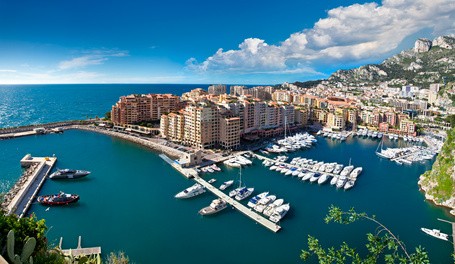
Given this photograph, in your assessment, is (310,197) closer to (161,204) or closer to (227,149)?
(161,204)

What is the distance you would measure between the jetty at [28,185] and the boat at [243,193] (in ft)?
58.5

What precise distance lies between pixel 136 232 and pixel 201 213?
5.45 m

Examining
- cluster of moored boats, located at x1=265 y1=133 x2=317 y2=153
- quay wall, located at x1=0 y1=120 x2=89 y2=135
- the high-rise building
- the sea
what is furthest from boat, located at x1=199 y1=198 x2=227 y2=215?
the high-rise building

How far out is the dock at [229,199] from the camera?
74.1 ft

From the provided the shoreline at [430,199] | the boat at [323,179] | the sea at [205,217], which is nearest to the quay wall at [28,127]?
the sea at [205,217]

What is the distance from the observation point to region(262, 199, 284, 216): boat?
24.4 meters

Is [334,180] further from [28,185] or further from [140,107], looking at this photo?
[140,107]

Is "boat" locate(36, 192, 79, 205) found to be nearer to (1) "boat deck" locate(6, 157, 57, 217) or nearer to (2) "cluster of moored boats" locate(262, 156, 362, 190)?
(1) "boat deck" locate(6, 157, 57, 217)

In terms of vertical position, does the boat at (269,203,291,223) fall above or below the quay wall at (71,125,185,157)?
below

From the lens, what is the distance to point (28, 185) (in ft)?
93.1

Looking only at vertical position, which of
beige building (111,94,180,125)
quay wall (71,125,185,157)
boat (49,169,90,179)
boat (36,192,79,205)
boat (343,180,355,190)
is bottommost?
boat (343,180,355,190)

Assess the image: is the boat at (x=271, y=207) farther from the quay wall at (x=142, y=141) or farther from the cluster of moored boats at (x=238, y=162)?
the quay wall at (x=142, y=141)

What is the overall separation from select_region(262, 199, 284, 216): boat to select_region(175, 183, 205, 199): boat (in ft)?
23.2

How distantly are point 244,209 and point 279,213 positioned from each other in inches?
120
